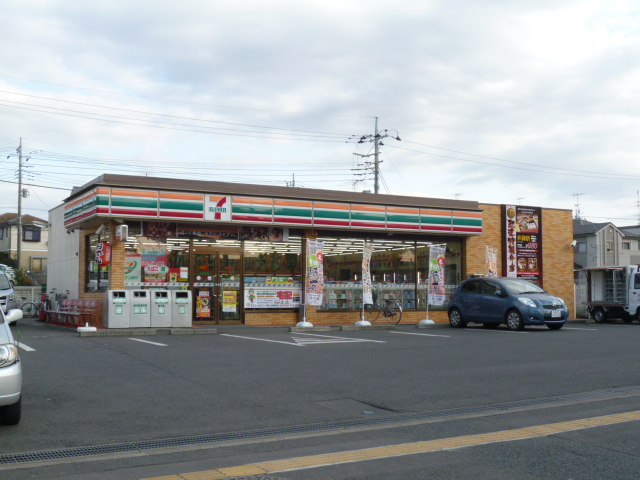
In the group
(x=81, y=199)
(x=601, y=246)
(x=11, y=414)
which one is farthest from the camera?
(x=601, y=246)

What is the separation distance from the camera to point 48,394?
8.54 meters

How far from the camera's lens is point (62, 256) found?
25.7 m

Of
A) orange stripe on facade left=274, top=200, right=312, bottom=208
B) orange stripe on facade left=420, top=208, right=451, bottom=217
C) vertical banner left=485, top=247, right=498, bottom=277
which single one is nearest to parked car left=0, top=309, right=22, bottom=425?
orange stripe on facade left=274, top=200, right=312, bottom=208

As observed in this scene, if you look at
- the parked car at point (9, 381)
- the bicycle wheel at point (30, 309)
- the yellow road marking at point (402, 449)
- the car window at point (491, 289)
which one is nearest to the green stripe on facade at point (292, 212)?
the car window at point (491, 289)

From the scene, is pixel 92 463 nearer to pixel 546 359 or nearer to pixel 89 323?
pixel 546 359

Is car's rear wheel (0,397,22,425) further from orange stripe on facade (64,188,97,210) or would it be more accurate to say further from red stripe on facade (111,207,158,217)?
orange stripe on facade (64,188,97,210)

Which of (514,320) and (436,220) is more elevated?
(436,220)

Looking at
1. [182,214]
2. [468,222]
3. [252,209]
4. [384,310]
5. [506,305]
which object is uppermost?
[252,209]

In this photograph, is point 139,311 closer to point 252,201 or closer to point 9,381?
point 252,201

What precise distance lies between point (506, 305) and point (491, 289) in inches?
37.8

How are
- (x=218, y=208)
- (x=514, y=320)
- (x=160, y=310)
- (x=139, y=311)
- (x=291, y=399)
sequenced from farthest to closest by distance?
(x=218, y=208), (x=514, y=320), (x=160, y=310), (x=139, y=311), (x=291, y=399)

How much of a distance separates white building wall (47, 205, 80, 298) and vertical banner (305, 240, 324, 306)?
811cm

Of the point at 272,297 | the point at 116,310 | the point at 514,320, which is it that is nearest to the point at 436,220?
the point at 514,320

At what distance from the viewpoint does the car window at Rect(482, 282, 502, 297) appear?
67.2 feet
